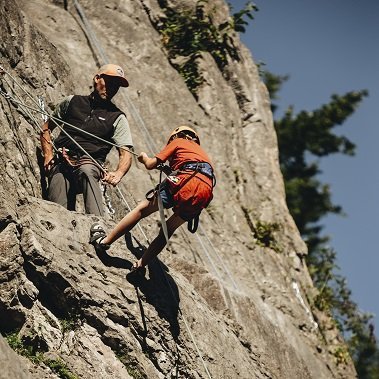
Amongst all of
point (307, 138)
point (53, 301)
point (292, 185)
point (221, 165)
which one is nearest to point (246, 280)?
point (221, 165)

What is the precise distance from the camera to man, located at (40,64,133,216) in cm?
870

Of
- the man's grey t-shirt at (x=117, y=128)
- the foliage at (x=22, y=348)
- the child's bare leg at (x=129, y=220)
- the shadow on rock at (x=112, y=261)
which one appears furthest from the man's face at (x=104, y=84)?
the foliage at (x=22, y=348)

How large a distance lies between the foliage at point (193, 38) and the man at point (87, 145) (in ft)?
19.6

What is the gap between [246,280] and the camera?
12117mm

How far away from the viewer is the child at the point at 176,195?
25.9 ft

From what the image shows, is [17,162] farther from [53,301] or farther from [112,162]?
[112,162]

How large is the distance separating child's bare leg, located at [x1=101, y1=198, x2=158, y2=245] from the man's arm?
91 centimetres

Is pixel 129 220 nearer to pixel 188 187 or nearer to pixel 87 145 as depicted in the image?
pixel 188 187

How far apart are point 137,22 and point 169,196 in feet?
25.2

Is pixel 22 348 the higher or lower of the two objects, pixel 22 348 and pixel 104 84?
the lower

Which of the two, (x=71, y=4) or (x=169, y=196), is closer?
(x=169, y=196)

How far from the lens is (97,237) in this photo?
7875 mm

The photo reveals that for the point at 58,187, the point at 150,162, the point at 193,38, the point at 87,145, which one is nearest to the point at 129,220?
the point at 150,162

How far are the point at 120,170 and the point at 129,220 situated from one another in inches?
48.6
